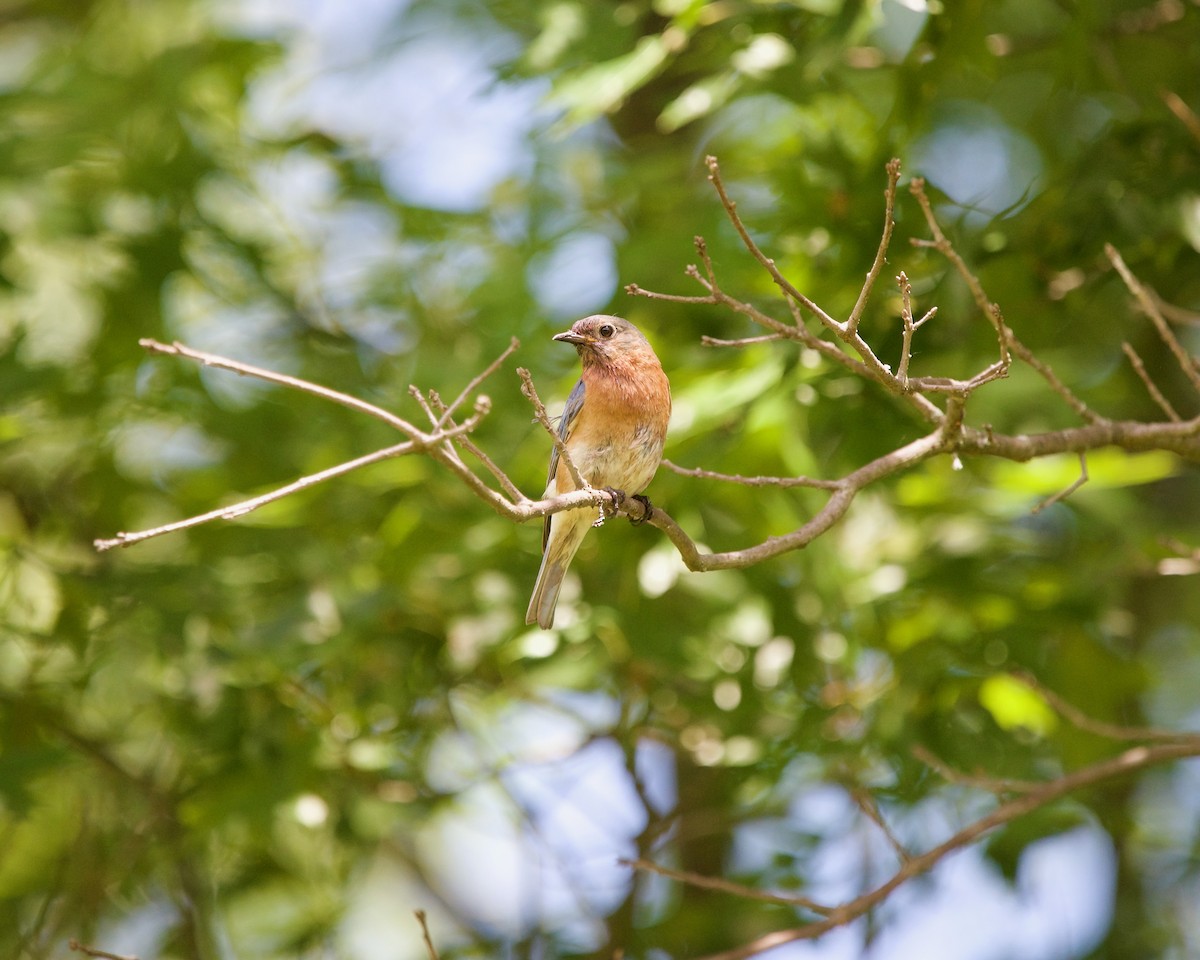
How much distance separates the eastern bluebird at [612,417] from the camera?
470 centimetres

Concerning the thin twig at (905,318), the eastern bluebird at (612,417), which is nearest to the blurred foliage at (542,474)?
A: the eastern bluebird at (612,417)

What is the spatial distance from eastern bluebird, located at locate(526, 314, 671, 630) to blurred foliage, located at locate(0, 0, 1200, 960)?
0.16m

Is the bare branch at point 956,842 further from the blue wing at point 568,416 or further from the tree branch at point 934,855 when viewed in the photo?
the blue wing at point 568,416

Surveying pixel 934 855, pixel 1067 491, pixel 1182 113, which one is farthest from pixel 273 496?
pixel 1182 113

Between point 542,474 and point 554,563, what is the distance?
56 centimetres

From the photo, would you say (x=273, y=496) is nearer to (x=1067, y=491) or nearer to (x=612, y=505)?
(x=612, y=505)

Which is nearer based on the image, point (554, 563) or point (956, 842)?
point (956, 842)

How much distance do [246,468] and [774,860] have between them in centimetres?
326

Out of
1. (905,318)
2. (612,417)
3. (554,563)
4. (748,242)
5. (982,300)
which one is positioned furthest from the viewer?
(554,563)

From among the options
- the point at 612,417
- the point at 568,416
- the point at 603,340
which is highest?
the point at 603,340

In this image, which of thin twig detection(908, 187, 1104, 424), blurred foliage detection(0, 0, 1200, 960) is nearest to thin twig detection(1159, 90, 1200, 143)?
blurred foliage detection(0, 0, 1200, 960)

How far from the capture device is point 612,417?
4.73 m

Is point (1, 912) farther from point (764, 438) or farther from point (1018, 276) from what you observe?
point (1018, 276)

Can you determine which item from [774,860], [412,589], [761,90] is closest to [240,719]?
[412,589]
